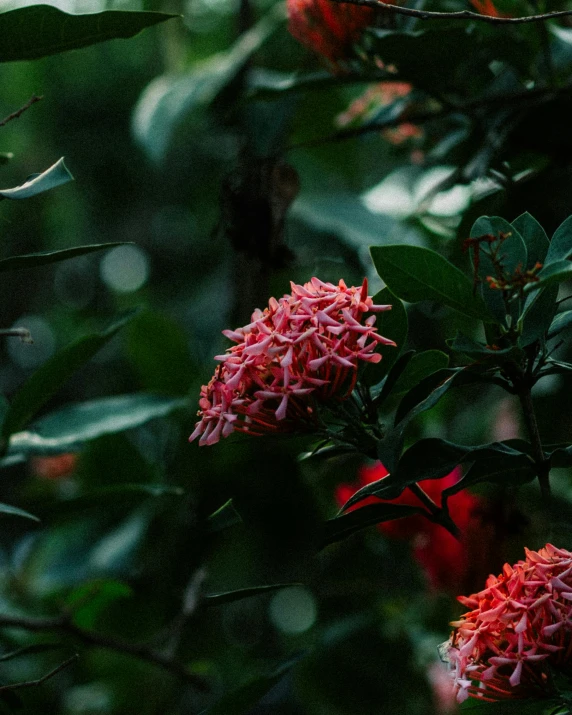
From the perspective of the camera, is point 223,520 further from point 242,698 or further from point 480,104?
point 480,104

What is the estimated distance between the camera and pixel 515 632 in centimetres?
59

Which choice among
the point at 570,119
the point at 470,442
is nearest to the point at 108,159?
the point at 470,442

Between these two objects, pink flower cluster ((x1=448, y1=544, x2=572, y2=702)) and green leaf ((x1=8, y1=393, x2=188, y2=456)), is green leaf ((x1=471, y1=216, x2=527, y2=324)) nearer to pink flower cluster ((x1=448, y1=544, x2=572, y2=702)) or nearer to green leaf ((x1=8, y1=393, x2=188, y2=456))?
pink flower cluster ((x1=448, y1=544, x2=572, y2=702))

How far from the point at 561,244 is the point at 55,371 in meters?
0.58

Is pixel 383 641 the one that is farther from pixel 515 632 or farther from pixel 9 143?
pixel 9 143

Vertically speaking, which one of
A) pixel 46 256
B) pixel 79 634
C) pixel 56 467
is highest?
pixel 46 256

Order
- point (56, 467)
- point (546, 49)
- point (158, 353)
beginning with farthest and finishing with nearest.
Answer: point (56, 467) < point (158, 353) < point (546, 49)

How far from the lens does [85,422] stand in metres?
1.14

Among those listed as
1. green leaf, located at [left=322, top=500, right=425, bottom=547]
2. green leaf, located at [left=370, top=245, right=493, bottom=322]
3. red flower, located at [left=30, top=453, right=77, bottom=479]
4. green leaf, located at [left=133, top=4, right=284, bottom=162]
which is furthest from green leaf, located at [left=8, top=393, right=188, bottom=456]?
red flower, located at [left=30, top=453, right=77, bottom=479]

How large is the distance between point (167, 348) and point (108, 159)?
1.74 m

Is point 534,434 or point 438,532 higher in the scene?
point 534,434

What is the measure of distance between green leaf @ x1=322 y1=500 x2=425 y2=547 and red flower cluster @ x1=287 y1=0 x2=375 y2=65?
699mm

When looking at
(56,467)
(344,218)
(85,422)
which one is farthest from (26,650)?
(56,467)

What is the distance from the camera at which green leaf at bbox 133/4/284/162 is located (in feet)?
4.44
